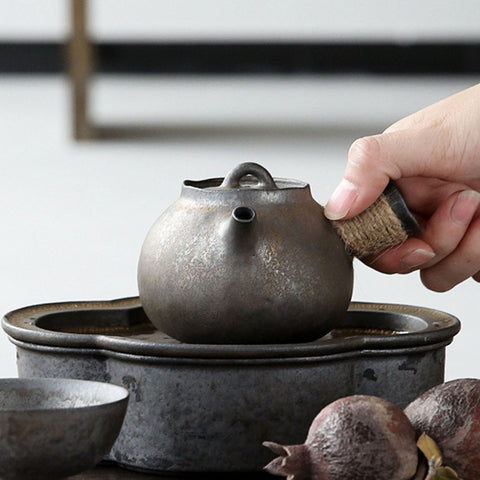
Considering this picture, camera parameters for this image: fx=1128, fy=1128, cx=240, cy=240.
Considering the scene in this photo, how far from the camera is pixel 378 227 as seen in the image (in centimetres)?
103

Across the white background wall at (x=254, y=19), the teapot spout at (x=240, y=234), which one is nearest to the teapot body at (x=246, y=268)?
the teapot spout at (x=240, y=234)

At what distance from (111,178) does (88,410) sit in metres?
3.46

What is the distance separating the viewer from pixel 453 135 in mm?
1140

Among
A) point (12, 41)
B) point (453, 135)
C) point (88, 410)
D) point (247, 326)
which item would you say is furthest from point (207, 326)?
point (12, 41)

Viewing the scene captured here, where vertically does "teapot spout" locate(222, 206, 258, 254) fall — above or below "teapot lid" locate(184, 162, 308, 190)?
below

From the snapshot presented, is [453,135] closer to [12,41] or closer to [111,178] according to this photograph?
[111,178]

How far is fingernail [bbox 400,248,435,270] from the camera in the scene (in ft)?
3.80

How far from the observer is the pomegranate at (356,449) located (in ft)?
2.47

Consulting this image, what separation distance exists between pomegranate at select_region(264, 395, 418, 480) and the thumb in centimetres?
27

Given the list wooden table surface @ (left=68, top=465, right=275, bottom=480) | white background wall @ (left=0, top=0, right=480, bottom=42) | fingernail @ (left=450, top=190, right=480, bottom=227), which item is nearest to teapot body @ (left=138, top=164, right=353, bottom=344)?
wooden table surface @ (left=68, top=465, right=275, bottom=480)

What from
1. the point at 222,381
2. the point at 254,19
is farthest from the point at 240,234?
the point at 254,19

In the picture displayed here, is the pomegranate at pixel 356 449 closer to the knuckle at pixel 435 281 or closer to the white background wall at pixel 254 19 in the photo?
the knuckle at pixel 435 281

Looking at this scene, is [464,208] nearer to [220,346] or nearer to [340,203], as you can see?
[340,203]

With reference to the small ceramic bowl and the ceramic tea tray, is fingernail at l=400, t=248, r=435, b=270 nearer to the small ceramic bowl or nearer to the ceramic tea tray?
the ceramic tea tray
